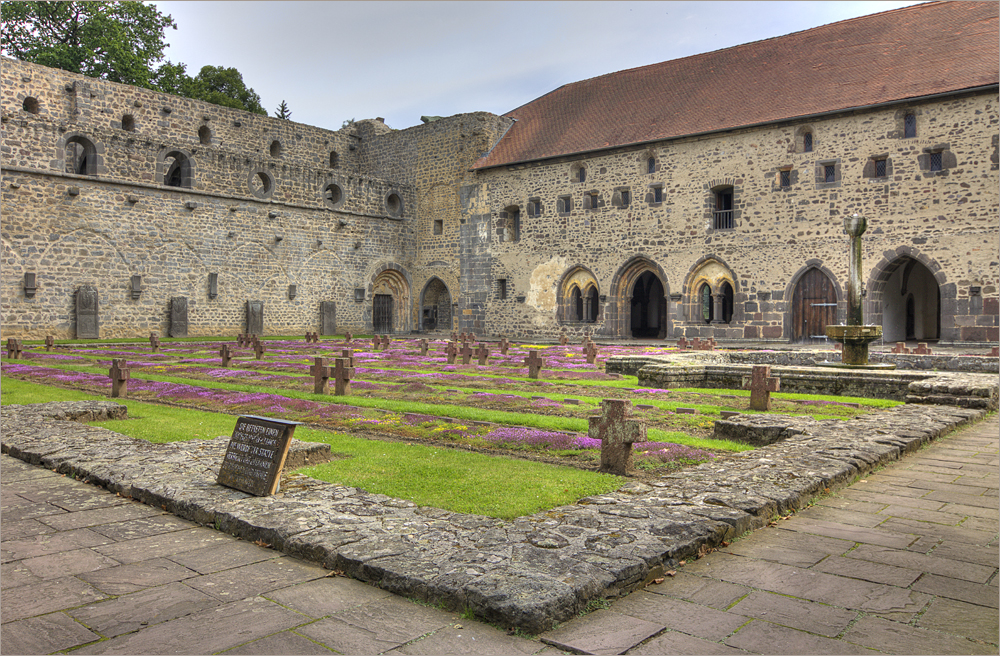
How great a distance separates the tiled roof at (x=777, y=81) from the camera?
79.5 feet

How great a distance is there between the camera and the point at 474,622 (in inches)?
136

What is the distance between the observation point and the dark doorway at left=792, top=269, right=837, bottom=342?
2514 cm

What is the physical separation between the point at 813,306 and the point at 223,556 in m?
24.6

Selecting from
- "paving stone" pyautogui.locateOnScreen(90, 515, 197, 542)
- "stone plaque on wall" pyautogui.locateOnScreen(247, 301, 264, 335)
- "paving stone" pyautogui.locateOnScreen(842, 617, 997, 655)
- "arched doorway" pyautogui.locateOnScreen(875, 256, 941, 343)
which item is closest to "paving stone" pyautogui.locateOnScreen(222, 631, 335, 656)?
"paving stone" pyautogui.locateOnScreen(90, 515, 197, 542)

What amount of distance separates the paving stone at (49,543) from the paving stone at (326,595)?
5.21ft

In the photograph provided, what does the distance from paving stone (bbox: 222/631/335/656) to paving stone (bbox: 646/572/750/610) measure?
5.54ft

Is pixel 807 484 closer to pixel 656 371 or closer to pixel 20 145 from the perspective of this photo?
pixel 656 371

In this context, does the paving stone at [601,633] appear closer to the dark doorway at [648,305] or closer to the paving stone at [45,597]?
the paving stone at [45,597]

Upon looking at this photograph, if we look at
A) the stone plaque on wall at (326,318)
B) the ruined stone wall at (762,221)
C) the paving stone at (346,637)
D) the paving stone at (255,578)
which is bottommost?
the paving stone at (346,637)

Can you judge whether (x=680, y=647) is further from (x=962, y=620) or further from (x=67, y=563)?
(x=67, y=563)

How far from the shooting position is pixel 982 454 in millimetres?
7254

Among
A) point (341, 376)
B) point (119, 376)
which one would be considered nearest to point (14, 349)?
point (119, 376)

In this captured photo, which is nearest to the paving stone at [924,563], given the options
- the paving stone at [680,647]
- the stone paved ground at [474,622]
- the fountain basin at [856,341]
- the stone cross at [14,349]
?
the stone paved ground at [474,622]

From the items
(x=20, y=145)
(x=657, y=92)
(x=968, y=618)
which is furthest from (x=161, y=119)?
(x=968, y=618)
